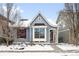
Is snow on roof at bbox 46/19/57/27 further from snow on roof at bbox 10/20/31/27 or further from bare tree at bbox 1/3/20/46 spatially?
bare tree at bbox 1/3/20/46

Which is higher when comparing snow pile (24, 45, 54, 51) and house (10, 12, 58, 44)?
house (10, 12, 58, 44)

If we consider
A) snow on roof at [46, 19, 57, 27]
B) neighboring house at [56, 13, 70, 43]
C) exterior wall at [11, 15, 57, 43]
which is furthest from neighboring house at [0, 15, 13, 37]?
neighboring house at [56, 13, 70, 43]

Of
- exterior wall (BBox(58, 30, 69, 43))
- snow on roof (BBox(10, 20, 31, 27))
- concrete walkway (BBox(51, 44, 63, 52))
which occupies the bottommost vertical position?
concrete walkway (BBox(51, 44, 63, 52))

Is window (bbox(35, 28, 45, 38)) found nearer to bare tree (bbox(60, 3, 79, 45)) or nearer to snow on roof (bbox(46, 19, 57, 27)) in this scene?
snow on roof (bbox(46, 19, 57, 27))

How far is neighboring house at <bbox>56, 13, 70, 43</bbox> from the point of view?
1383mm

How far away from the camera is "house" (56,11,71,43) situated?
1.38 m

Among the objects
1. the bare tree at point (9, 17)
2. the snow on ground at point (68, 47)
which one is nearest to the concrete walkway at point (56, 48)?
the snow on ground at point (68, 47)

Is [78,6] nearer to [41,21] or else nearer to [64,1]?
[64,1]

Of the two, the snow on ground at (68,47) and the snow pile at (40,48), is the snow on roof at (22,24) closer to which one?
the snow pile at (40,48)

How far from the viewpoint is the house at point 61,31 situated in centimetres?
138

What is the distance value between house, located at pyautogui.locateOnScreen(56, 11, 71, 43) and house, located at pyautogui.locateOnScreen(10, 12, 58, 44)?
46mm

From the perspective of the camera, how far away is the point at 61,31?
1.41 m

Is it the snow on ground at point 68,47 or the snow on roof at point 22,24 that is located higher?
the snow on roof at point 22,24

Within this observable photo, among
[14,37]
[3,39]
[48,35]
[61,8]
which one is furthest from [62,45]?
[3,39]
